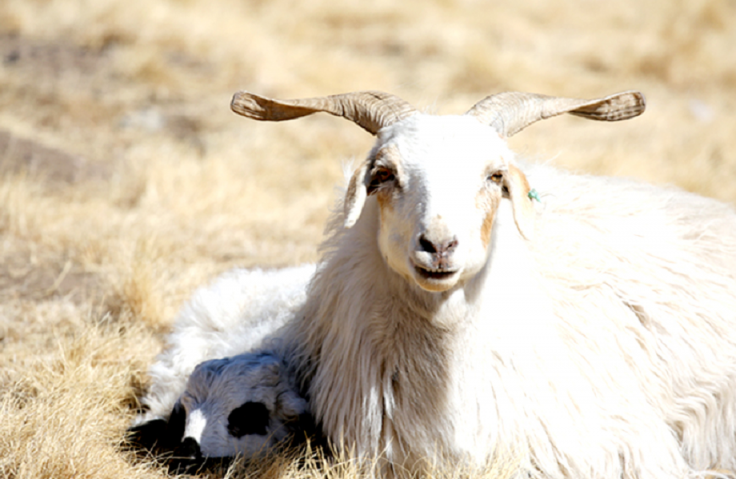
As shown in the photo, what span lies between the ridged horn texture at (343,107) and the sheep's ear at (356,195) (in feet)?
0.96

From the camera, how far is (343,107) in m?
2.92

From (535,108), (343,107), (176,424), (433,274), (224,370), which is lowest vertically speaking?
(176,424)

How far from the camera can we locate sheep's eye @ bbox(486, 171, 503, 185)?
2.62m

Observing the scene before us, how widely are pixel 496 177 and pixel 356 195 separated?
0.54 m

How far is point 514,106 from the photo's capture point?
2912 millimetres

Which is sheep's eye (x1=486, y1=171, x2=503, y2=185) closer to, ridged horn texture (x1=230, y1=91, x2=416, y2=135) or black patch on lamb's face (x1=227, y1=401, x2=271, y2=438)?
ridged horn texture (x1=230, y1=91, x2=416, y2=135)

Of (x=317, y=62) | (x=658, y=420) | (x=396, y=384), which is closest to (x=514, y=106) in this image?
(x=396, y=384)

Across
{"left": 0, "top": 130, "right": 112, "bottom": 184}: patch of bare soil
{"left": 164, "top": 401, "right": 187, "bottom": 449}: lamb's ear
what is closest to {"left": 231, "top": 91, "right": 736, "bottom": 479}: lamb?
{"left": 164, "top": 401, "right": 187, "bottom": 449}: lamb's ear

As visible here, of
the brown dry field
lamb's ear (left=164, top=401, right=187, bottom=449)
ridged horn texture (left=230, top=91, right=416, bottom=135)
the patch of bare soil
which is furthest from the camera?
the patch of bare soil

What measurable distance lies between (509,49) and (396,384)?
12374mm

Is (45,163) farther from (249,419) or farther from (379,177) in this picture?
(379,177)

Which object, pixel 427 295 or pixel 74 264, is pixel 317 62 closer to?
pixel 74 264

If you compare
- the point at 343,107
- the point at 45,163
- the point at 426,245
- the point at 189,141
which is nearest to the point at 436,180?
the point at 426,245

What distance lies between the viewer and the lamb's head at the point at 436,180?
7.75 feet
